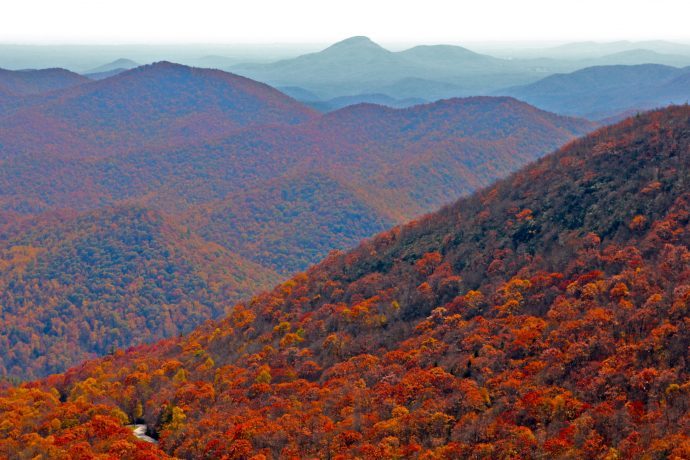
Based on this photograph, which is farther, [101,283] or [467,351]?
[101,283]

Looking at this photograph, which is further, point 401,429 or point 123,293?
point 123,293

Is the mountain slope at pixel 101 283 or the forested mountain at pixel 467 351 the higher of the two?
the forested mountain at pixel 467 351

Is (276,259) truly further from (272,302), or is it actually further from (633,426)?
(633,426)

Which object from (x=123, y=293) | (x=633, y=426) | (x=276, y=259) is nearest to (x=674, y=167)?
(x=633, y=426)

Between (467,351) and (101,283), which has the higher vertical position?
(467,351)

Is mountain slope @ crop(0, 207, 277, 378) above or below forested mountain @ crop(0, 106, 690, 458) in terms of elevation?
below
